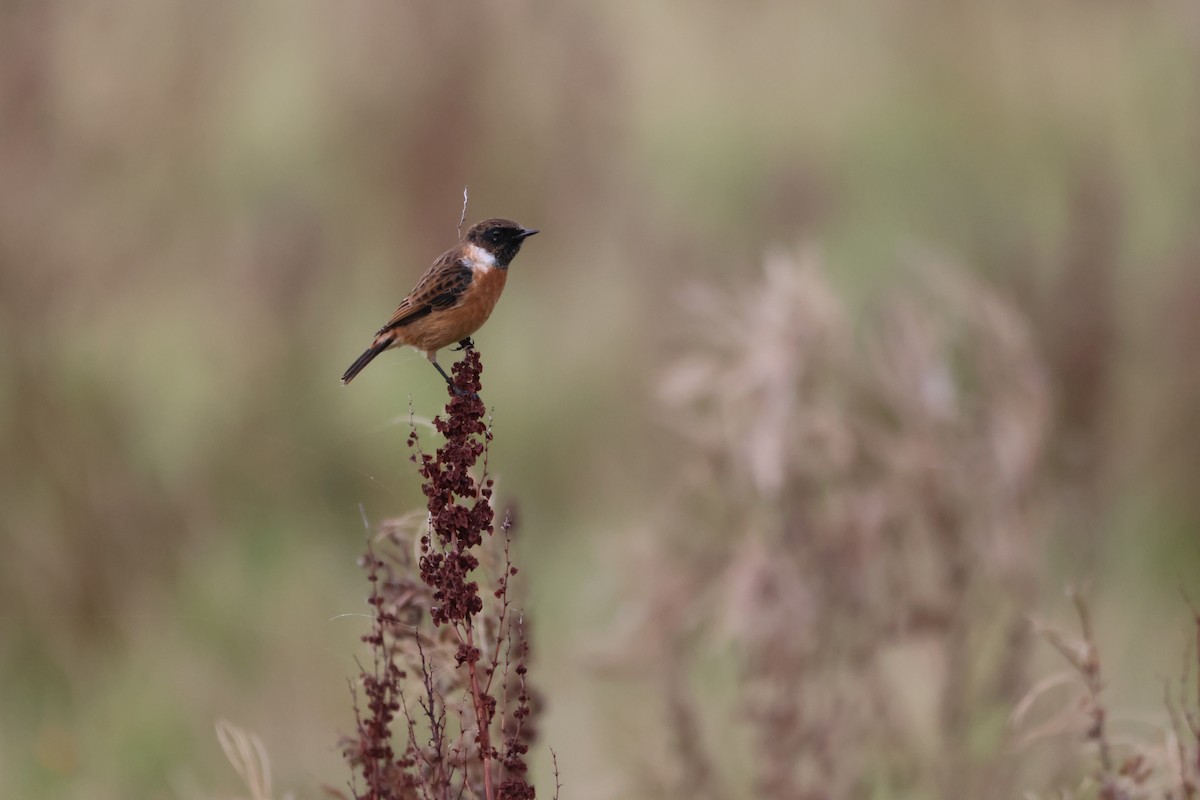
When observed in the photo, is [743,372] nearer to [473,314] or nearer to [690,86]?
[473,314]

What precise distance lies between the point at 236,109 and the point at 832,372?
777 centimetres

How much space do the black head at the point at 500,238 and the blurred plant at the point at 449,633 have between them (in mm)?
222

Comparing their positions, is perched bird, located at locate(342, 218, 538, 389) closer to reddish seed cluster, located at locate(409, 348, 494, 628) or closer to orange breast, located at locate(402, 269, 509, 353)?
orange breast, located at locate(402, 269, 509, 353)

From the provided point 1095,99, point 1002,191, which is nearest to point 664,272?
point 1002,191

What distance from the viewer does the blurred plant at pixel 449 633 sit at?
2611 mm

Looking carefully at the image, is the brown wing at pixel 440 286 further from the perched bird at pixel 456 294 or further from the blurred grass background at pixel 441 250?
the blurred grass background at pixel 441 250

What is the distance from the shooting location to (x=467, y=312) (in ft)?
9.30

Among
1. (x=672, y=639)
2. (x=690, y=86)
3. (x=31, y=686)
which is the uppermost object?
(x=690, y=86)

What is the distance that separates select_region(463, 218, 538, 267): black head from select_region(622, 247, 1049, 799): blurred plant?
266 cm

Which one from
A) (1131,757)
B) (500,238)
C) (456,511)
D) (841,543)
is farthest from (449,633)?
(841,543)

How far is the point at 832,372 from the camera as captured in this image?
581 centimetres

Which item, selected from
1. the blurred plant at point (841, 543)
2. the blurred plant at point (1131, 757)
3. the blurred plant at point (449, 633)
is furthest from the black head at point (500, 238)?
the blurred plant at point (841, 543)

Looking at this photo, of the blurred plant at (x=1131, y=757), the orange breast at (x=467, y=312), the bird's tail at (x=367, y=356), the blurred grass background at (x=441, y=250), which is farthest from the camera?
the blurred grass background at (x=441, y=250)

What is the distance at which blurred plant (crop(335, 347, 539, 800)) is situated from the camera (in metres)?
2.61
